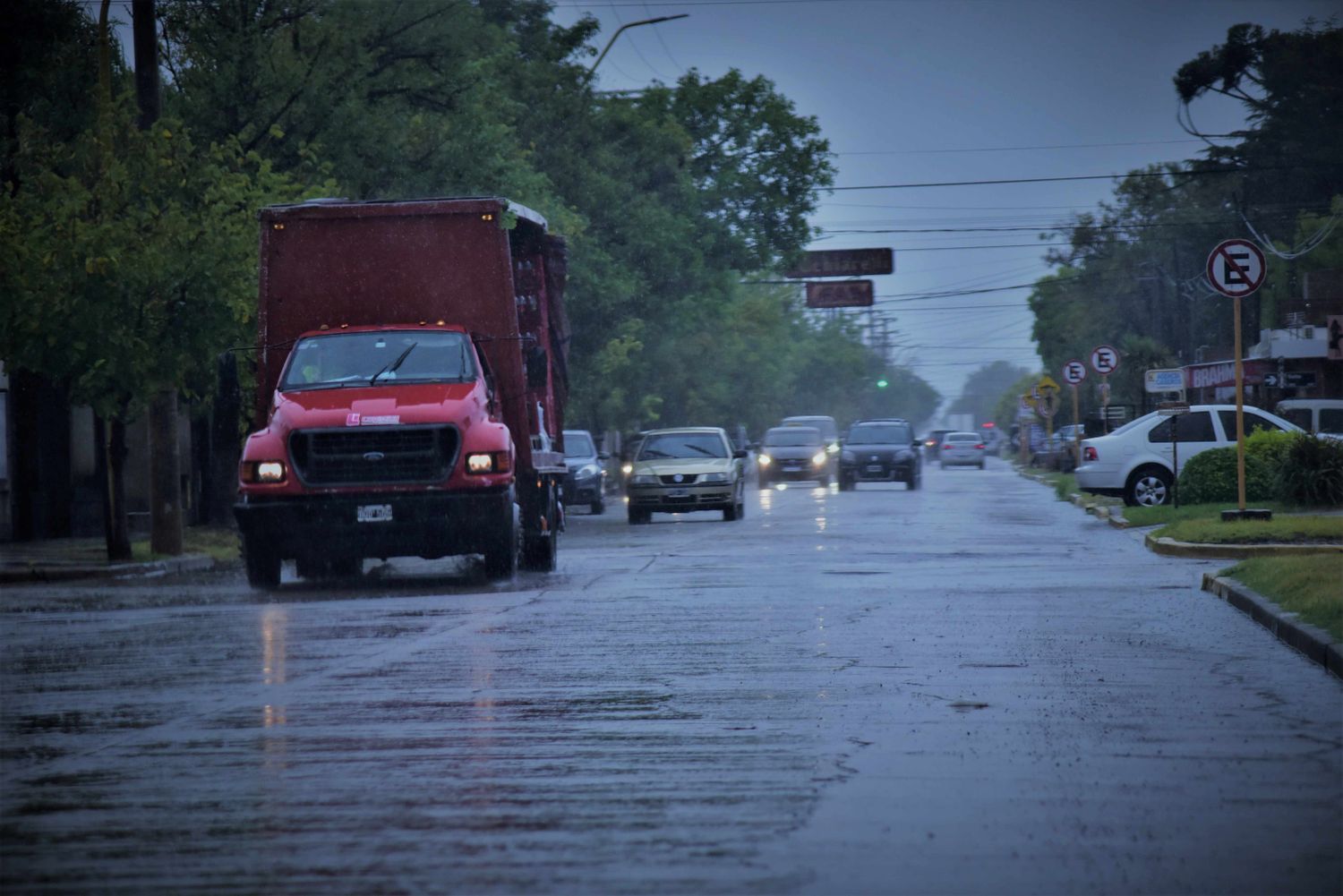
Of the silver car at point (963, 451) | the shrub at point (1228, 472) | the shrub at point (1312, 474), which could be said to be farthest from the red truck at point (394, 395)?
the silver car at point (963, 451)

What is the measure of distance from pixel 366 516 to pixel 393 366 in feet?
5.54

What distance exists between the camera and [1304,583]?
14.3 metres

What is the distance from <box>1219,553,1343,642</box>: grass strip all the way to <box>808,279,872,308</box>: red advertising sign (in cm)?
5493

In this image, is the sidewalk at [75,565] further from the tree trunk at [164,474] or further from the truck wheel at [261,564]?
the truck wheel at [261,564]

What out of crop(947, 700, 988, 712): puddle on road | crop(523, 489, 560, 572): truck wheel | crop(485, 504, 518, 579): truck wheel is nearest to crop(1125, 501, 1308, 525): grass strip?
crop(523, 489, 560, 572): truck wheel

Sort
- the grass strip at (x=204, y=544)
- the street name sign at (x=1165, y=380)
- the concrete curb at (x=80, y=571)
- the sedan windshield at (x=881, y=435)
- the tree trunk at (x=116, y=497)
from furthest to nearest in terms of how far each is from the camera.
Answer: the sedan windshield at (x=881, y=435) < the street name sign at (x=1165, y=380) < the grass strip at (x=204, y=544) < the tree trunk at (x=116, y=497) < the concrete curb at (x=80, y=571)

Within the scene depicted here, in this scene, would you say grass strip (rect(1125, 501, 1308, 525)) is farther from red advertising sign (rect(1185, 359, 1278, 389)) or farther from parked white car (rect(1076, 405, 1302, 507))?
red advertising sign (rect(1185, 359, 1278, 389))

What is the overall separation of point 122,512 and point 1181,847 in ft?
65.7

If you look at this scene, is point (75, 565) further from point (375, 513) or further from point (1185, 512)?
point (1185, 512)

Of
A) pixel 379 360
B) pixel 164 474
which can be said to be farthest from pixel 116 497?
pixel 379 360

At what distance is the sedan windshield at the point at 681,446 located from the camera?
35688 mm

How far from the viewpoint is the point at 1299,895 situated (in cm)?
568

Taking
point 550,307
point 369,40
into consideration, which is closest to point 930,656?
point 550,307

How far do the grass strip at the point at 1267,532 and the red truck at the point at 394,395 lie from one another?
7231 millimetres
